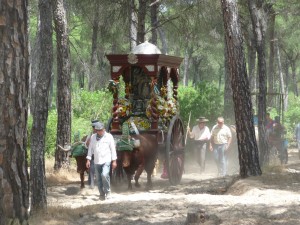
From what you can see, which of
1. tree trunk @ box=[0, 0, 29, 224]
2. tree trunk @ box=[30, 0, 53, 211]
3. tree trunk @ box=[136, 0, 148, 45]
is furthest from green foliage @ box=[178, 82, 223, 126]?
tree trunk @ box=[0, 0, 29, 224]

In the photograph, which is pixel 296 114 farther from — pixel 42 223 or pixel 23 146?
pixel 23 146

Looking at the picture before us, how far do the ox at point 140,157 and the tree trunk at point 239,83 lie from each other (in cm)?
228

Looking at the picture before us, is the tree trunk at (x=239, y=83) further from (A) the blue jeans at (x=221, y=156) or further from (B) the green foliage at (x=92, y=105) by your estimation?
(B) the green foliage at (x=92, y=105)

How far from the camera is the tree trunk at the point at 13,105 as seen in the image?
5391 mm

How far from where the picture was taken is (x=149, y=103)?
1492 centimetres

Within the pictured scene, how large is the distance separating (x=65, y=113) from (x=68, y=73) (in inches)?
43.8

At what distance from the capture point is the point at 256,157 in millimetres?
13219

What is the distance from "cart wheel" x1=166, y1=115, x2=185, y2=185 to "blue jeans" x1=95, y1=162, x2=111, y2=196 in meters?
2.45

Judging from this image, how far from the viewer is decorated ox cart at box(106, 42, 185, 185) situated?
48.1 feet

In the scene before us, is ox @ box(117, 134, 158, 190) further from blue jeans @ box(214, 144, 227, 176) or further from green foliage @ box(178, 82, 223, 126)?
green foliage @ box(178, 82, 223, 126)

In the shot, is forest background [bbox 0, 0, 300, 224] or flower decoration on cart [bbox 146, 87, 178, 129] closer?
forest background [bbox 0, 0, 300, 224]

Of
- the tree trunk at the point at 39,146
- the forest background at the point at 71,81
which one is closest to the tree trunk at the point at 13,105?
the forest background at the point at 71,81

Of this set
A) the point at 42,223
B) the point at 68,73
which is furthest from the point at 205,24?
the point at 42,223

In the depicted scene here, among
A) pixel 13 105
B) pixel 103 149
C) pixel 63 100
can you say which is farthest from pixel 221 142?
pixel 13 105
